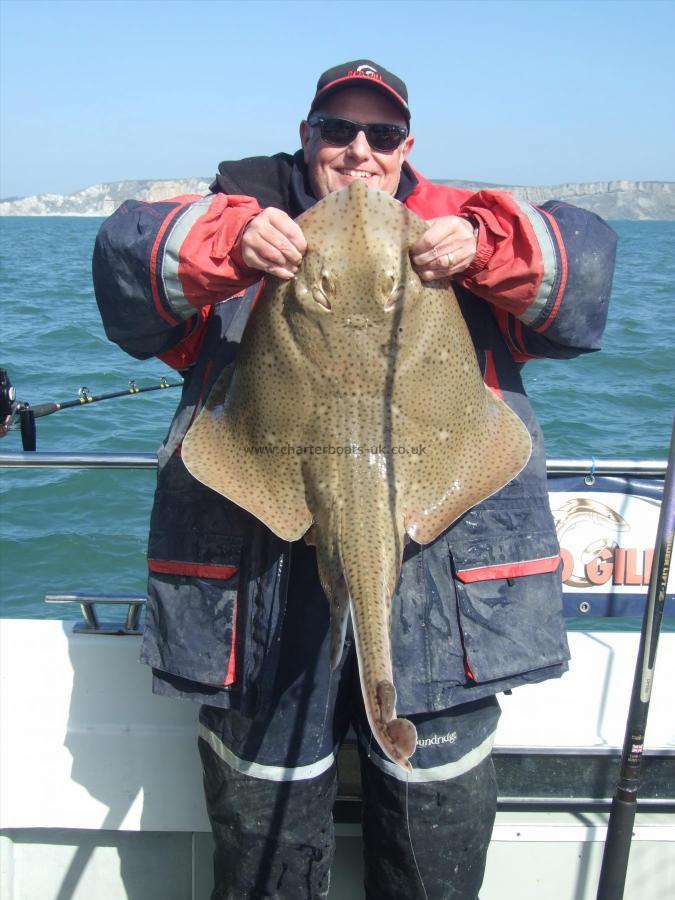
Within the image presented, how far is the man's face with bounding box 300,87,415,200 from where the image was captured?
2.65 m

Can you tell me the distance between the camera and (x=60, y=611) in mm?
8070

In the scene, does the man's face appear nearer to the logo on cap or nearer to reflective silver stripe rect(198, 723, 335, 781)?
the logo on cap

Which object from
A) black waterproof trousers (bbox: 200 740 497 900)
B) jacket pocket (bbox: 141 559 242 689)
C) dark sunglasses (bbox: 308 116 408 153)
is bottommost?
black waterproof trousers (bbox: 200 740 497 900)

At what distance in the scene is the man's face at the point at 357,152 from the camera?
265cm

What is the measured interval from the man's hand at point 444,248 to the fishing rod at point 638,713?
109 cm

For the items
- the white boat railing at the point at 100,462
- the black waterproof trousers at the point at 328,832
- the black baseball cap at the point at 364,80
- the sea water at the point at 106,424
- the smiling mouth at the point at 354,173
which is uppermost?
the black baseball cap at the point at 364,80

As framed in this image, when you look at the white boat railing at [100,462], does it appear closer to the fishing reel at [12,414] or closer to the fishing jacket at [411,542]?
the fishing reel at [12,414]

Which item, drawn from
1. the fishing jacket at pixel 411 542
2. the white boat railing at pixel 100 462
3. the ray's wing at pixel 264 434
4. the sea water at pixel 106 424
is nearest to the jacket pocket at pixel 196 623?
the fishing jacket at pixel 411 542

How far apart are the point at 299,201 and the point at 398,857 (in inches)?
84.9

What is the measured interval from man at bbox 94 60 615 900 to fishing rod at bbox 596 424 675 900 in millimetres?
391

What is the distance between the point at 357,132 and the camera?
2.65 metres

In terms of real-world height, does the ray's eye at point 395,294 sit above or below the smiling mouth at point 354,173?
below

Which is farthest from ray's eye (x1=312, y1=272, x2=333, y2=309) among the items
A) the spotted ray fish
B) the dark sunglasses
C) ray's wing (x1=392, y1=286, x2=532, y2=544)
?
the dark sunglasses

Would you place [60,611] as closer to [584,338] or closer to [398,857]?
[398,857]
